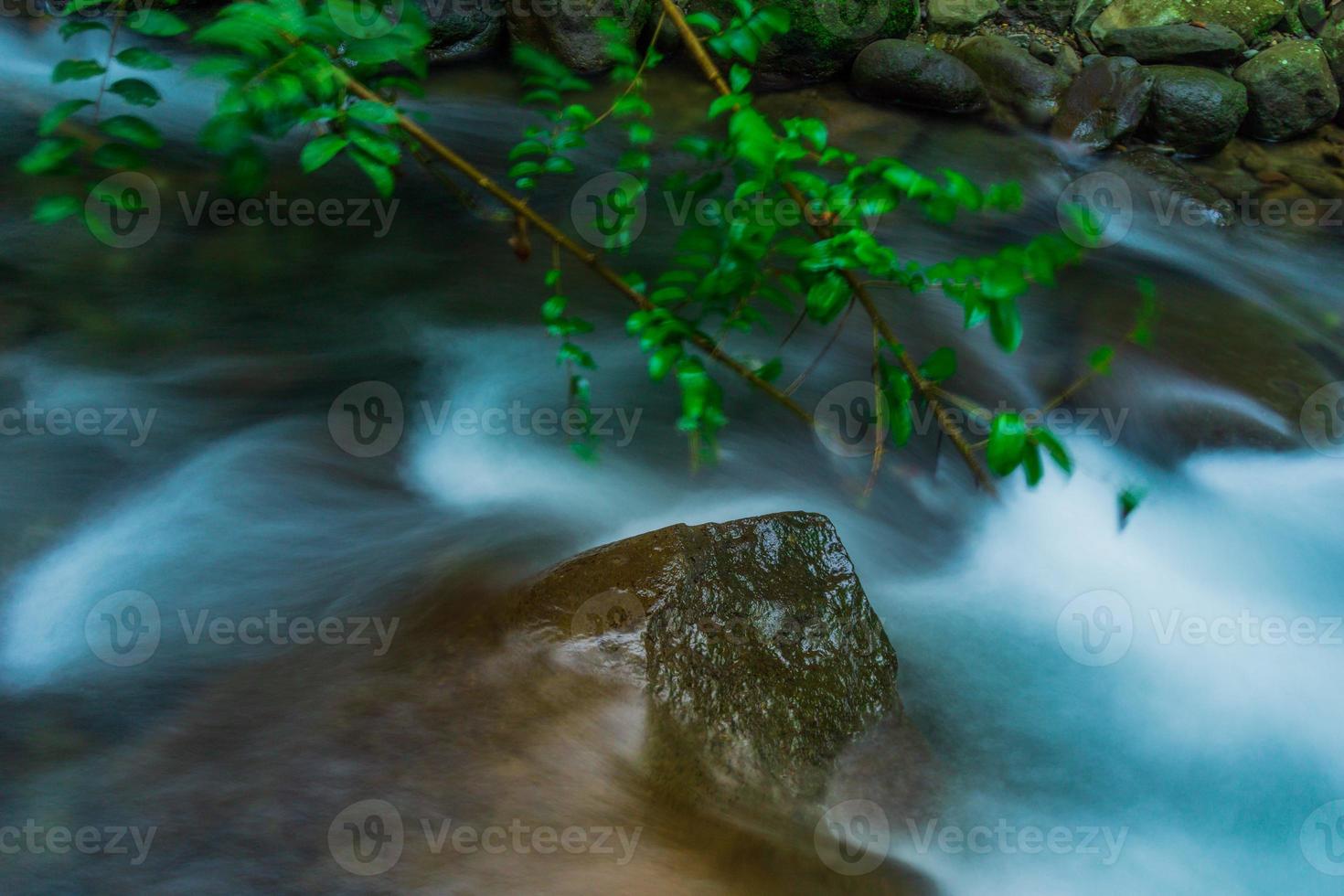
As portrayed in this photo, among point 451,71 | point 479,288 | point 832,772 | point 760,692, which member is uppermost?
point 451,71

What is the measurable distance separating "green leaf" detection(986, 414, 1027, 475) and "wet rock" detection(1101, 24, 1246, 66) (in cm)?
648

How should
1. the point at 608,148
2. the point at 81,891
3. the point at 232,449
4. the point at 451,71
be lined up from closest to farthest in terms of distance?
the point at 81,891 → the point at 232,449 → the point at 608,148 → the point at 451,71

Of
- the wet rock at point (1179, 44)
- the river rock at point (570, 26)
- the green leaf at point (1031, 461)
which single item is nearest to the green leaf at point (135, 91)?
the green leaf at point (1031, 461)

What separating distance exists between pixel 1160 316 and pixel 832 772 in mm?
3749

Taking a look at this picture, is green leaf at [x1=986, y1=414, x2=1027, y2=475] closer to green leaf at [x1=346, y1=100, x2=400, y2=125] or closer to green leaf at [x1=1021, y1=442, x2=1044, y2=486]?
green leaf at [x1=1021, y1=442, x2=1044, y2=486]

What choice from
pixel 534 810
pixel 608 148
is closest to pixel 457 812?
pixel 534 810

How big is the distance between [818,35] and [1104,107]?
2.03 m

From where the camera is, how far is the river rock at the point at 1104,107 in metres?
6.31

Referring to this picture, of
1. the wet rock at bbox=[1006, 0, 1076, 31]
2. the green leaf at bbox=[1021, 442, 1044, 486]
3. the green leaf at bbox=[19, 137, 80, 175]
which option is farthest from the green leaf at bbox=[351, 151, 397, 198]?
the wet rock at bbox=[1006, 0, 1076, 31]

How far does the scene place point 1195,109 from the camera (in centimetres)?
626

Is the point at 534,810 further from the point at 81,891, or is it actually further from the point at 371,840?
the point at 81,891

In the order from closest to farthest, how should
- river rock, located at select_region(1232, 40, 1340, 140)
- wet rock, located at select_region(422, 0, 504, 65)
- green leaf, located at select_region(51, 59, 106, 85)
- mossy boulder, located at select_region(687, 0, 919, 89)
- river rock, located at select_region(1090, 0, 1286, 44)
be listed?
green leaf, located at select_region(51, 59, 106, 85)
wet rock, located at select_region(422, 0, 504, 65)
mossy boulder, located at select_region(687, 0, 919, 89)
river rock, located at select_region(1232, 40, 1340, 140)
river rock, located at select_region(1090, 0, 1286, 44)

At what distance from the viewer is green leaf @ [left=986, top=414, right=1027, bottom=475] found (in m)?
1.61

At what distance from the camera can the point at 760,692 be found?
233 centimetres
